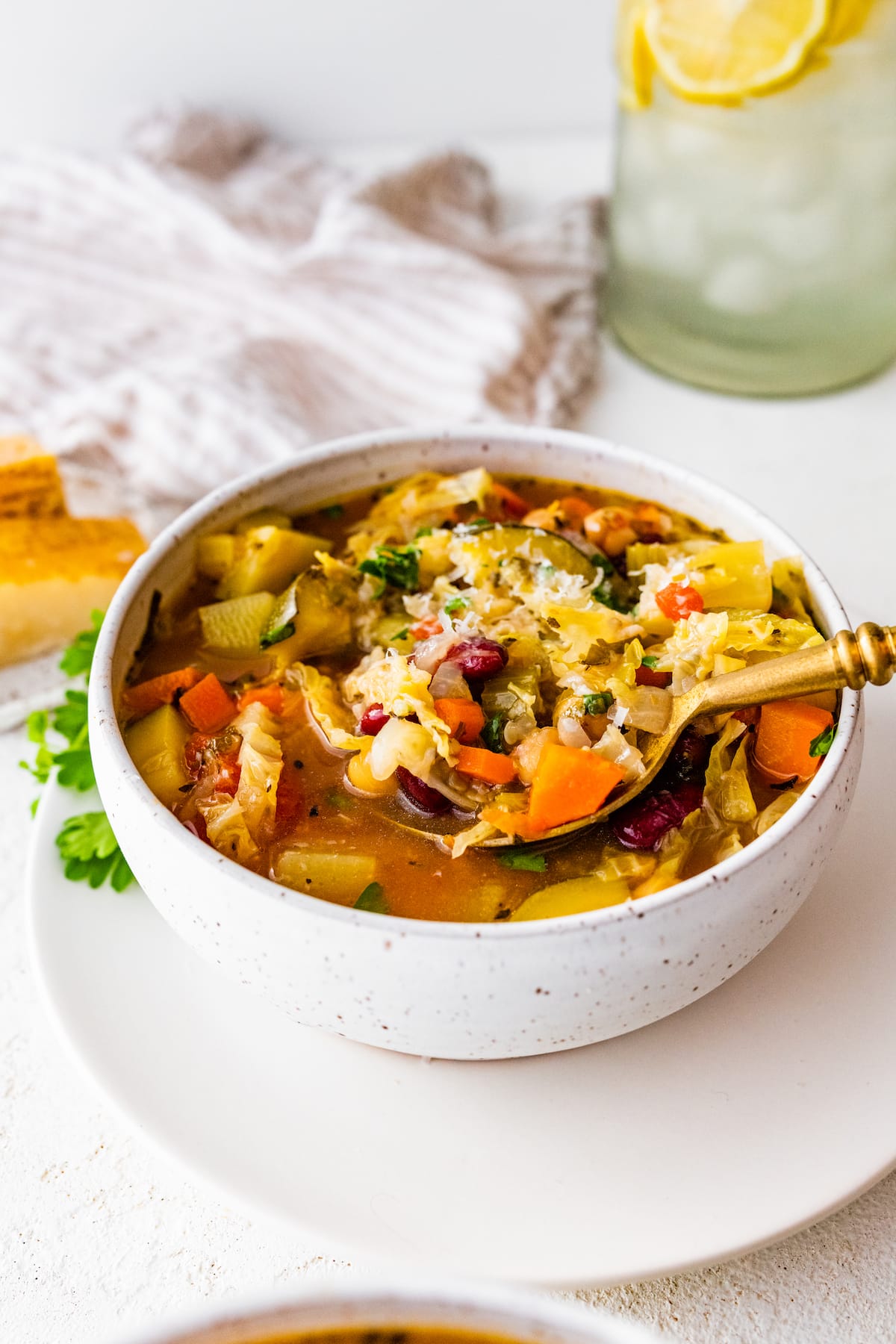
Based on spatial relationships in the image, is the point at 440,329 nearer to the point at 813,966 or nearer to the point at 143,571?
the point at 143,571

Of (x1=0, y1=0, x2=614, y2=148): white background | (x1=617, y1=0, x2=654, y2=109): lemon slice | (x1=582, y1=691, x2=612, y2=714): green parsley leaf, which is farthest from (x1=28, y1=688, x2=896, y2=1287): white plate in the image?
(x1=0, y1=0, x2=614, y2=148): white background

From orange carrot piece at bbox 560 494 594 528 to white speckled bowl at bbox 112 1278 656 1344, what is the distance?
1.51 meters

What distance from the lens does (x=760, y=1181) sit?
1.61 meters

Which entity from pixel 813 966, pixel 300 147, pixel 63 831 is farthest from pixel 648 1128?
pixel 300 147

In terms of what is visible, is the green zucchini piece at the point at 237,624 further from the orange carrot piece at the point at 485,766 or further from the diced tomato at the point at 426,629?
the orange carrot piece at the point at 485,766

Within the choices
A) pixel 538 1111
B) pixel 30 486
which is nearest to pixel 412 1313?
pixel 538 1111

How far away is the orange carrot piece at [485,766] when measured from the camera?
1869 mm

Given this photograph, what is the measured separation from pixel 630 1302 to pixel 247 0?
4.11 meters

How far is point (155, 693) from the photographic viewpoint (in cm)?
207

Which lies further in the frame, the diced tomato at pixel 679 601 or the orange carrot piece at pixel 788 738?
the diced tomato at pixel 679 601

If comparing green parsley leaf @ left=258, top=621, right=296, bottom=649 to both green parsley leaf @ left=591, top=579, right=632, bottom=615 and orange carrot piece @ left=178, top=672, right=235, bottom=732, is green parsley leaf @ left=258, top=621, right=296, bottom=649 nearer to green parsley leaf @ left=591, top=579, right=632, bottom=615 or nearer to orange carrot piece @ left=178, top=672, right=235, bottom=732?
orange carrot piece @ left=178, top=672, right=235, bottom=732

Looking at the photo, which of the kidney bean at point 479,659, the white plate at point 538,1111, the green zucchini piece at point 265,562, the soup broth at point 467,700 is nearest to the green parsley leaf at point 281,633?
the soup broth at point 467,700

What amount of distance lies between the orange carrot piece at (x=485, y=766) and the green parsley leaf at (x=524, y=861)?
0.12 m

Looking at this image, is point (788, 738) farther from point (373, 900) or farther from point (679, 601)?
point (373, 900)
